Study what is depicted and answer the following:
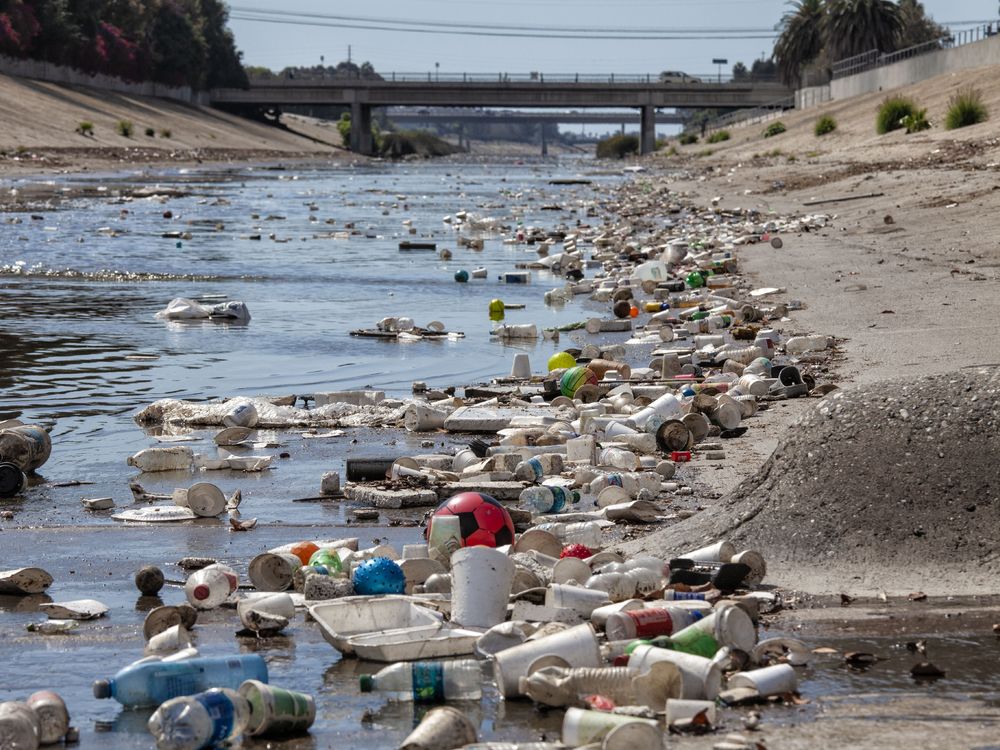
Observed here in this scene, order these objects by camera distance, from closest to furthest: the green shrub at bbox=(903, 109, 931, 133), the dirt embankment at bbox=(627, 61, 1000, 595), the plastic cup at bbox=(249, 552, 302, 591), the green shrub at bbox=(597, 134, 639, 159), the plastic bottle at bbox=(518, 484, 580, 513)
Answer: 1. the dirt embankment at bbox=(627, 61, 1000, 595)
2. the plastic cup at bbox=(249, 552, 302, 591)
3. the plastic bottle at bbox=(518, 484, 580, 513)
4. the green shrub at bbox=(903, 109, 931, 133)
5. the green shrub at bbox=(597, 134, 639, 159)

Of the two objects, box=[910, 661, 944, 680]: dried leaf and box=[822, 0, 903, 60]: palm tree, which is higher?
box=[822, 0, 903, 60]: palm tree

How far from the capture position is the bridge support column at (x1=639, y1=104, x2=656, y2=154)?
107 metres

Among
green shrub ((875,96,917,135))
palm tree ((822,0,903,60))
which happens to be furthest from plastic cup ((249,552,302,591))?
palm tree ((822,0,903,60))

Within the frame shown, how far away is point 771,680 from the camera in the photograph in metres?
3.73

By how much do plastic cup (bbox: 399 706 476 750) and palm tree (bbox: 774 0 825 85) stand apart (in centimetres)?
10198

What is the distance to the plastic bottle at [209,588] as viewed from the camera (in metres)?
4.68

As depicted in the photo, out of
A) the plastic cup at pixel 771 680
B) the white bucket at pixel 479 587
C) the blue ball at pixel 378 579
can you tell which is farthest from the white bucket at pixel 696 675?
the blue ball at pixel 378 579

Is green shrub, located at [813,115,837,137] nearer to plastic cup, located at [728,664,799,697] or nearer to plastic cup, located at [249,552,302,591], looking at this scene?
plastic cup, located at [249,552,302,591]

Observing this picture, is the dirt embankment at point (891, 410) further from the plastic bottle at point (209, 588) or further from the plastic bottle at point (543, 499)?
the plastic bottle at point (209, 588)

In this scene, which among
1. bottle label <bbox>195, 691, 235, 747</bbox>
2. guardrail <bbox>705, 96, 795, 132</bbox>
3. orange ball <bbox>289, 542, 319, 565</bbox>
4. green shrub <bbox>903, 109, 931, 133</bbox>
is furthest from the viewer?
guardrail <bbox>705, 96, 795, 132</bbox>

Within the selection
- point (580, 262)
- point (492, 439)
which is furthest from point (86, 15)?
point (492, 439)

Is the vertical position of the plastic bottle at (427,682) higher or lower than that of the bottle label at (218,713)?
lower

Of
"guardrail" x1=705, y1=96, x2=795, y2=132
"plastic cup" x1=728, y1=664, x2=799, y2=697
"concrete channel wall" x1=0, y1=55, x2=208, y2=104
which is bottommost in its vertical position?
"plastic cup" x1=728, y1=664, x2=799, y2=697

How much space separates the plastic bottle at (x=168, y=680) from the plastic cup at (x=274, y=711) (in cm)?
22
